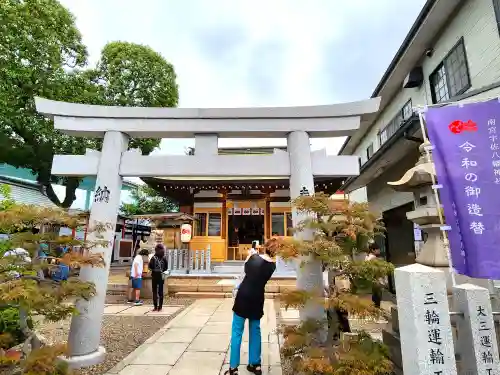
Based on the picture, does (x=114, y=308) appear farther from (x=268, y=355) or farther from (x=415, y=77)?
(x=415, y=77)

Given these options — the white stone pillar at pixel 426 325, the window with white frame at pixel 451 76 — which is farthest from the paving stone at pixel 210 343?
the window with white frame at pixel 451 76

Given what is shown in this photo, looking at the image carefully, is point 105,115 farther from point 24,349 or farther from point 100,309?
point 24,349

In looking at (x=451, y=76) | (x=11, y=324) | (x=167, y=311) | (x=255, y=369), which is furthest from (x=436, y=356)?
(x=451, y=76)

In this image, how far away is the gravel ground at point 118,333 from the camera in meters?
4.74

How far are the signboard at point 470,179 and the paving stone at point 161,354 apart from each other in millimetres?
4135

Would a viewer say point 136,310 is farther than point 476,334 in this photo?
Yes

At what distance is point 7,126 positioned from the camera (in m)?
13.2

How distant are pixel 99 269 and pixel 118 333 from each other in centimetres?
237

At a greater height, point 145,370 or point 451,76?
point 451,76

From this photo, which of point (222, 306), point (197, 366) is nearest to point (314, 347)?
point (197, 366)

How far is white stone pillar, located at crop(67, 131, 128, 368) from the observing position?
4.45 metres

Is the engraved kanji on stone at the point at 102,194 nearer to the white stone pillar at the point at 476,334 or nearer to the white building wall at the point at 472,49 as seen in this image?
the white stone pillar at the point at 476,334

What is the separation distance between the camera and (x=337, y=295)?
12.0 ft

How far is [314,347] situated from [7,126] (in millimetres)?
15370
